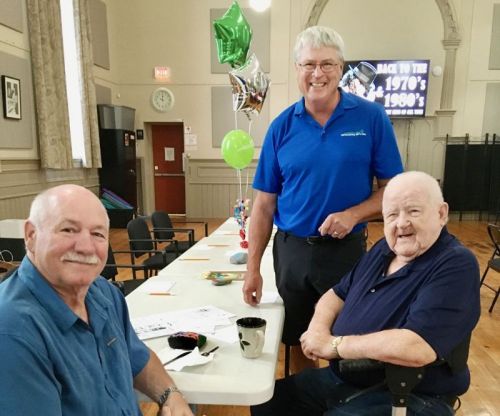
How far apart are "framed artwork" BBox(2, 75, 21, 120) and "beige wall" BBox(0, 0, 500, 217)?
2326mm

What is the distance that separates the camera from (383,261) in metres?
1.33

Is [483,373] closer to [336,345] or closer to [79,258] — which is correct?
[336,345]

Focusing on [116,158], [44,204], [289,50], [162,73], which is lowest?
[116,158]

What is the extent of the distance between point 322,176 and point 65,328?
3.54 ft

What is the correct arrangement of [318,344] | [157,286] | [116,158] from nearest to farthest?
[318,344] → [157,286] → [116,158]

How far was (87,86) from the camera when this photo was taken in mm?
6344

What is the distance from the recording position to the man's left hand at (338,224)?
1.49 m

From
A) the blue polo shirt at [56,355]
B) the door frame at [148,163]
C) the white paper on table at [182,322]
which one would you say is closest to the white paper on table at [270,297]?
the white paper on table at [182,322]

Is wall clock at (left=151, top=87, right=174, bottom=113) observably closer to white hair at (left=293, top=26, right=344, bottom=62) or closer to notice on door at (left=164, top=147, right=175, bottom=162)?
notice on door at (left=164, top=147, right=175, bottom=162)

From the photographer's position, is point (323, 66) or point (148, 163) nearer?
point (323, 66)

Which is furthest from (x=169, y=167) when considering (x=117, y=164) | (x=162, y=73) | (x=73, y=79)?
(x=73, y=79)

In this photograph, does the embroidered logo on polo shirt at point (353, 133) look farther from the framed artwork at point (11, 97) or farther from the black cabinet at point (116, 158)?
the black cabinet at point (116, 158)

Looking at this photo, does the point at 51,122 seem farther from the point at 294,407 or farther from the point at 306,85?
the point at 294,407

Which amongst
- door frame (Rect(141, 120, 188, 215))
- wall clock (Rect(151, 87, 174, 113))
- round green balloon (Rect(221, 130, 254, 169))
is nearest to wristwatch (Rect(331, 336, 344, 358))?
round green balloon (Rect(221, 130, 254, 169))
